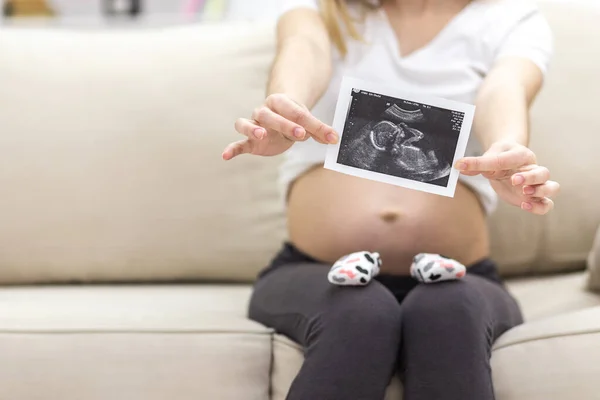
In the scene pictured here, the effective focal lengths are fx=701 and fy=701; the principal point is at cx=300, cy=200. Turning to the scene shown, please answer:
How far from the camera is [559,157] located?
53.2 inches

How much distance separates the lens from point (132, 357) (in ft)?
3.08

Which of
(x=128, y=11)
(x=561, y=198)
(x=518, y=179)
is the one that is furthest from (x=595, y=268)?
(x=128, y=11)

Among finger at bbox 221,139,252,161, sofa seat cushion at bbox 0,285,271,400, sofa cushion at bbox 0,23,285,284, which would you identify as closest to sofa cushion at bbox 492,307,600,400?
sofa seat cushion at bbox 0,285,271,400

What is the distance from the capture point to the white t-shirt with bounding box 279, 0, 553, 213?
3.74 ft

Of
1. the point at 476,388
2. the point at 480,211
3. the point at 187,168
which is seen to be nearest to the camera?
the point at 476,388

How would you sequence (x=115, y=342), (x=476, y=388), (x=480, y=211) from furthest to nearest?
(x=480, y=211), (x=115, y=342), (x=476, y=388)

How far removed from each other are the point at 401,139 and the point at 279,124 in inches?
6.1

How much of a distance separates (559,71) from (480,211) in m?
0.45

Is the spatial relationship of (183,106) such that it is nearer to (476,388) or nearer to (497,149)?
(497,149)

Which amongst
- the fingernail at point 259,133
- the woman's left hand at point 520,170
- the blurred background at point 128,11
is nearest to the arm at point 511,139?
the woman's left hand at point 520,170

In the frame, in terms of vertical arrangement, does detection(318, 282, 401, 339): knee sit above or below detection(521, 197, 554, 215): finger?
below

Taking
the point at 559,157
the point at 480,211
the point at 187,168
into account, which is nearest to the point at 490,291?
the point at 480,211

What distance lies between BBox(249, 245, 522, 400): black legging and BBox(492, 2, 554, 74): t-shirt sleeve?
1.29 feet

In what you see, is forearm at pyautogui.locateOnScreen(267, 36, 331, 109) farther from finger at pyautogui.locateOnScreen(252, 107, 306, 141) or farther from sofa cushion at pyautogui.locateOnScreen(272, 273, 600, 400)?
sofa cushion at pyautogui.locateOnScreen(272, 273, 600, 400)
